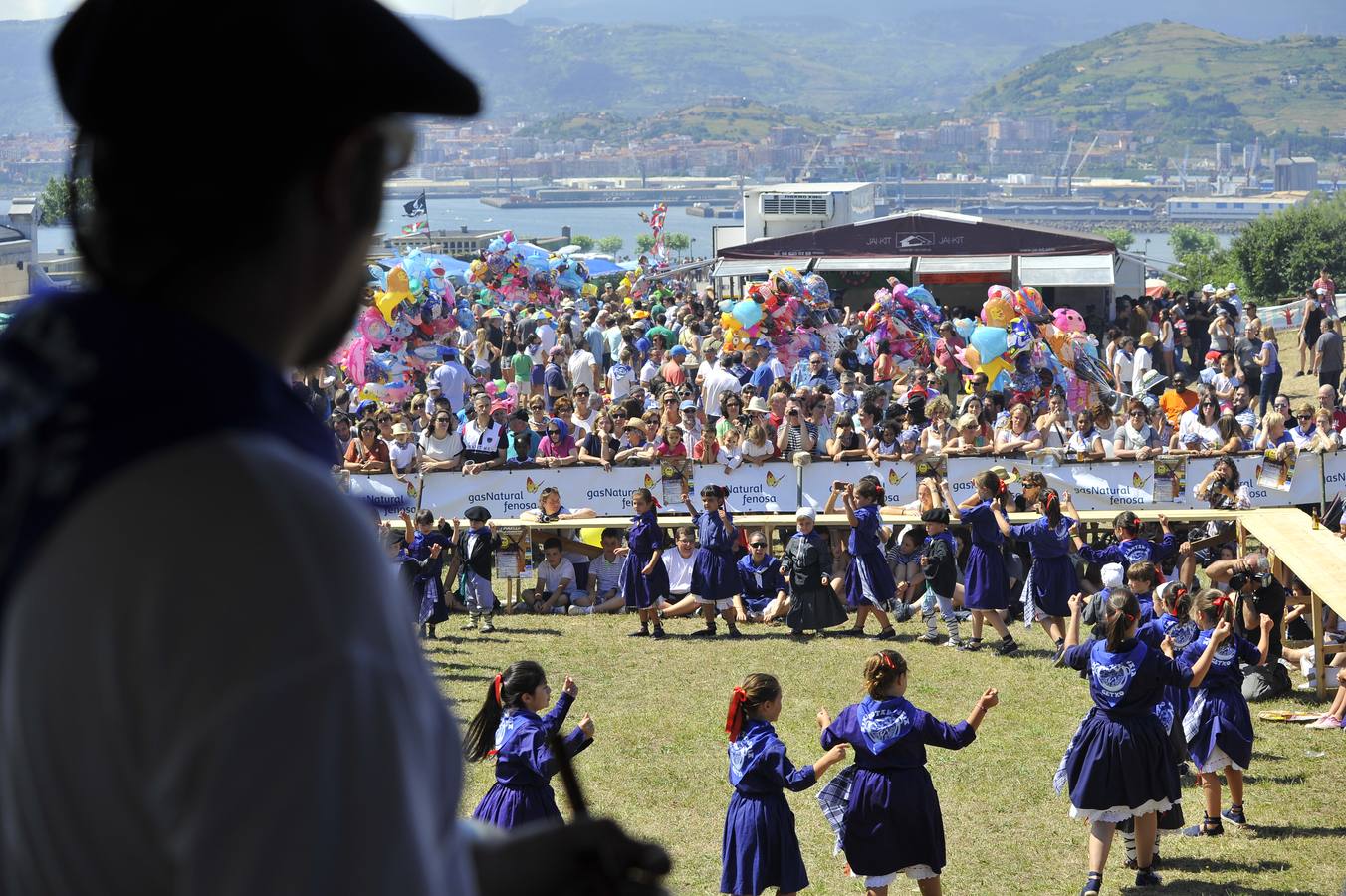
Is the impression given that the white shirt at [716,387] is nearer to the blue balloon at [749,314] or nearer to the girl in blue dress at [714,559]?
the blue balloon at [749,314]

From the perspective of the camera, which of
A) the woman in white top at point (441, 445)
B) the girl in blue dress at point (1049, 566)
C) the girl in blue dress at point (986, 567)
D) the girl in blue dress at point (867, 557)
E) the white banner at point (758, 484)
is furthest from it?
the woman in white top at point (441, 445)

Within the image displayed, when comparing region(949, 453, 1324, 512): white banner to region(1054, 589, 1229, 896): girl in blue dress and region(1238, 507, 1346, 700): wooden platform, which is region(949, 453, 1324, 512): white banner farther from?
region(1054, 589, 1229, 896): girl in blue dress

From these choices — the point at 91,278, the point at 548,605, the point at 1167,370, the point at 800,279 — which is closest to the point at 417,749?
the point at 91,278

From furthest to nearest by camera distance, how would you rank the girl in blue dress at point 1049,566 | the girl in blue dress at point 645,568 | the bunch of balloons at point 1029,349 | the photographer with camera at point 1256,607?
1. the bunch of balloons at point 1029,349
2. the girl in blue dress at point 645,568
3. the girl in blue dress at point 1049,566
4. the photographer with camera at point 1256,607

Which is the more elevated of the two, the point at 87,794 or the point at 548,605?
the point at 87,794

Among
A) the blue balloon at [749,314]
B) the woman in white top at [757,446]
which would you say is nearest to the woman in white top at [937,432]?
the woman in white top at [757,446]

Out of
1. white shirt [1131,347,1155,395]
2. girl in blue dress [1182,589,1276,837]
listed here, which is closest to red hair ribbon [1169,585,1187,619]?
girl in blue dress [1182,589,1276,837]

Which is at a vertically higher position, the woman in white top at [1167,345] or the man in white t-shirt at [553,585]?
the woman in white top at [1167,345]

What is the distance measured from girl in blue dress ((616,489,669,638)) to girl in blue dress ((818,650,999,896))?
20.3 feet

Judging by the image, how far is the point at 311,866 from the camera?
2.70ft

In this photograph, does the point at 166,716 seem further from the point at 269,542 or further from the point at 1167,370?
the point at 1167,370

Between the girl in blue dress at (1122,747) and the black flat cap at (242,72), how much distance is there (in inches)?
290

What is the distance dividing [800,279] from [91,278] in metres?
20.3

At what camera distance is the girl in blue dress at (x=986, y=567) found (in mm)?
12531
